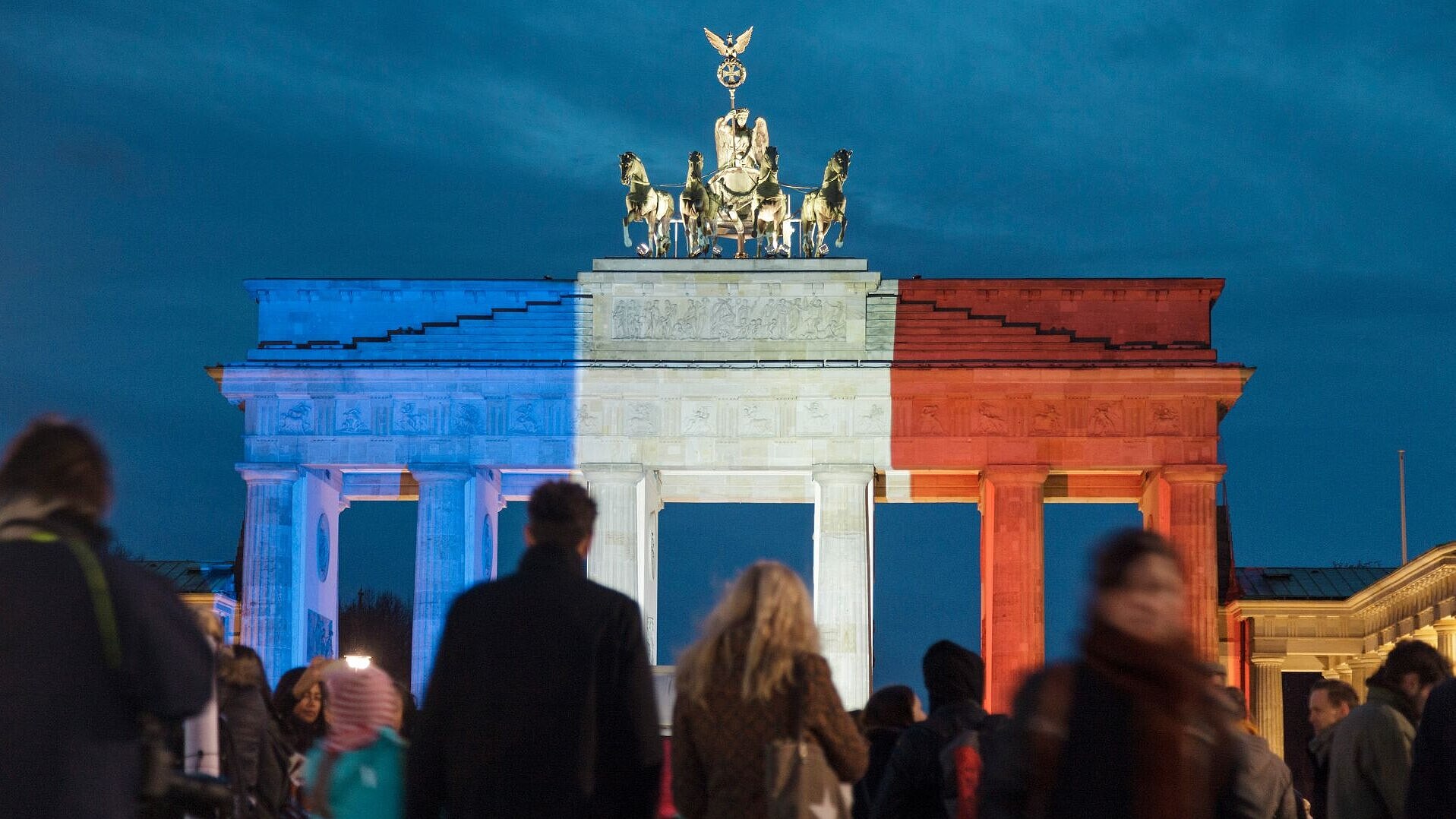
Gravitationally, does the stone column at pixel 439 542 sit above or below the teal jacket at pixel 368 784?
above

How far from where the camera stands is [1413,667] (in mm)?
10477

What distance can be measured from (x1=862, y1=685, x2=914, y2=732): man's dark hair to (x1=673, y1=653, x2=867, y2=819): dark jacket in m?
3.28

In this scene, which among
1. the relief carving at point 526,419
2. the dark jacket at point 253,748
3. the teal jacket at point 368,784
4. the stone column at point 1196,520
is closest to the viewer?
the teal jacket at point 368,784

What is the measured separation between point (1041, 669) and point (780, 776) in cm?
226

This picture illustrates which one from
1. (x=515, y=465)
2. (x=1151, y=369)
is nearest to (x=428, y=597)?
(x=515, y=465)

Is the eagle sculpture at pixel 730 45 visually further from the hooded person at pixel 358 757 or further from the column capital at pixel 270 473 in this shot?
the hooded person at pixel 358 757

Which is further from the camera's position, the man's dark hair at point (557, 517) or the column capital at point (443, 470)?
the column capital at point (443, 470)

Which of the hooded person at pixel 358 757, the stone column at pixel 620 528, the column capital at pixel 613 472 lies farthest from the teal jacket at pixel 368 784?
the column capital at pixel 613 472

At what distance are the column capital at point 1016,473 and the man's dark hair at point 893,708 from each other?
106ft

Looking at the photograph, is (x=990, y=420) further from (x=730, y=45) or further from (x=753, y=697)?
(x=753, y=697)

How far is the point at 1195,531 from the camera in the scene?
4284 centimetres

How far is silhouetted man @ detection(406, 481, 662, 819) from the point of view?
7160 mm

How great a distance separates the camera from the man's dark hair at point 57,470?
6.11 metres

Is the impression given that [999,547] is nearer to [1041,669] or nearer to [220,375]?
[220,375]
